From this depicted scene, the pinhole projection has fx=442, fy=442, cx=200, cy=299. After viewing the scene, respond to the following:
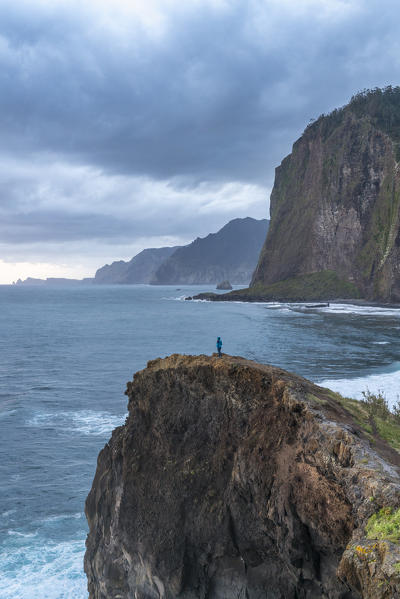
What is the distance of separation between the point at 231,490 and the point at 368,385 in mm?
26175

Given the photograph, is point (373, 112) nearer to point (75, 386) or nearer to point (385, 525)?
point (75, 386)

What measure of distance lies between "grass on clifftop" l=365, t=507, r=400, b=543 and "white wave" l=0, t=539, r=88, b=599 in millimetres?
11652

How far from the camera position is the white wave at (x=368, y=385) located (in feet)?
99.1

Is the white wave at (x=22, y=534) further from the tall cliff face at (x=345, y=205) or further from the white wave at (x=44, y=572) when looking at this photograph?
the tall cliff face at (x=345, y=205)

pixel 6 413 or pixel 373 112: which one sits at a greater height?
Answer: pixel 373 112

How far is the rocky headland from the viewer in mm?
129625

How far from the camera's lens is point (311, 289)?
150375 mm

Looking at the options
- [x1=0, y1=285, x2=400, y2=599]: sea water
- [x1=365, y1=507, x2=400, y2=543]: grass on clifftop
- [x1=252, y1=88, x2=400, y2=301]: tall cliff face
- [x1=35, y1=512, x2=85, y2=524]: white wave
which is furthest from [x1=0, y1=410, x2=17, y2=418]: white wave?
[x1=252, y1=88, x2=400, y2=301]: tall cliff face

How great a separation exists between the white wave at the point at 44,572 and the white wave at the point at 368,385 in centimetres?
1978

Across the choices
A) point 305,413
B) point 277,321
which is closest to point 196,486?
point 305,413

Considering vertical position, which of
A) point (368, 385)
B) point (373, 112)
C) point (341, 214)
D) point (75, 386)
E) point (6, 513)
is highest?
point (373, 112)

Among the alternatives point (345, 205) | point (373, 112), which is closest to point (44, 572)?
point (345, 205)

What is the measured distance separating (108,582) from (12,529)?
26.9ft

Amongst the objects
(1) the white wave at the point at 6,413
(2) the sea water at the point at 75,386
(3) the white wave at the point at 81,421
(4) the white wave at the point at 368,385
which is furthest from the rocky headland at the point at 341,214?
(1) the white wave at the point at 6,413
